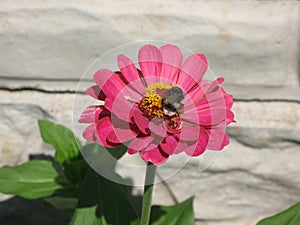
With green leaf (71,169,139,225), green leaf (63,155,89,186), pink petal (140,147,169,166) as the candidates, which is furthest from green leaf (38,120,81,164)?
pink petal (140,147,169,166)

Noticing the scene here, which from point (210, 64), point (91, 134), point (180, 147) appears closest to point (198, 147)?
point (180, 147)

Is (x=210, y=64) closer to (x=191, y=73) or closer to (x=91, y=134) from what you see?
(x=191, y=73)

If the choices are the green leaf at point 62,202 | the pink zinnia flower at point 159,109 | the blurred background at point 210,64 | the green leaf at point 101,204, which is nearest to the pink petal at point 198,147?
the pink zinnia flower at point 159,109

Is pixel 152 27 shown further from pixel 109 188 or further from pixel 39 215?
pixel 39 215

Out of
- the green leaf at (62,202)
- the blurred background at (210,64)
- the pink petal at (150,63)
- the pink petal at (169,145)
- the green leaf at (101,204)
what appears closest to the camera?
the pink petal at (169,145)

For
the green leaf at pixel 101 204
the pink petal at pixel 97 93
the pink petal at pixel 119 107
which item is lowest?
the green leaf at pixel 101 204

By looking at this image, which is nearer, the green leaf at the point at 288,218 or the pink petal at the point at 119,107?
the pink petal at the point at 119,107

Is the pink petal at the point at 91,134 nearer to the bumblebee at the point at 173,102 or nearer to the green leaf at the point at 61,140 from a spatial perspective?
the bumblebee at the point at 173,102

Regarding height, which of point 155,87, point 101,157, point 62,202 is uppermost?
point 155,87
